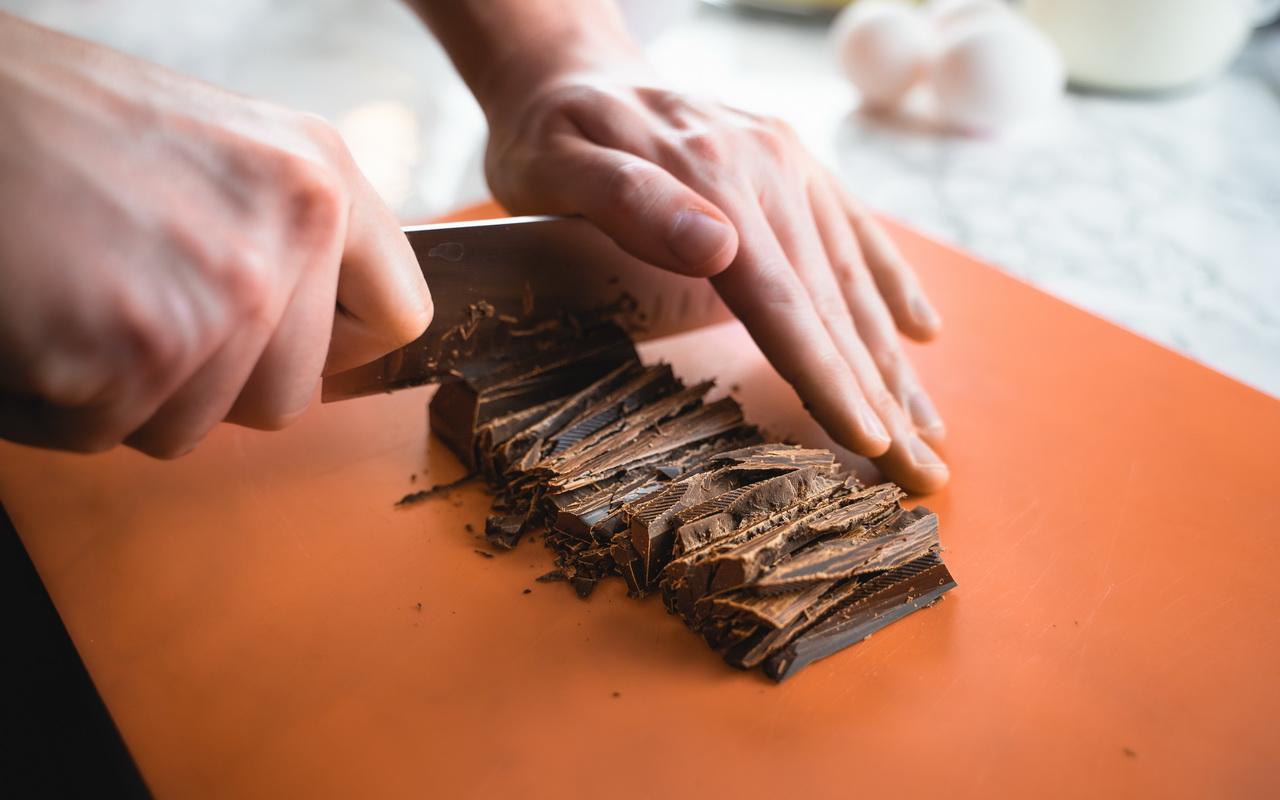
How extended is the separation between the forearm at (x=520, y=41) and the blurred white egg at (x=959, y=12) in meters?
1.71

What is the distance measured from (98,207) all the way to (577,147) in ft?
3.88

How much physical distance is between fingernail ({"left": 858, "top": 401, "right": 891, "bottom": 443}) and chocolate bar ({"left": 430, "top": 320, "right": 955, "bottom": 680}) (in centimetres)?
11

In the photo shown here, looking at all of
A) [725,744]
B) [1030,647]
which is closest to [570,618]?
→ [725,744]

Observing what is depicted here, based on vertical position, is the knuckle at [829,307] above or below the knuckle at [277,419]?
below

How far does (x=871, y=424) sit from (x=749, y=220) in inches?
19.0

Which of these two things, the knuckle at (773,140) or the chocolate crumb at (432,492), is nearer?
the chocolate crumb at (432,492)

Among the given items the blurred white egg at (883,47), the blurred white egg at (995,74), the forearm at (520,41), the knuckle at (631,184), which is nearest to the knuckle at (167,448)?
the knuckle at (631,184)

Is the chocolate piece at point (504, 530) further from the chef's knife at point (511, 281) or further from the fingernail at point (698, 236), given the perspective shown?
the fingernail at point (698, 236)

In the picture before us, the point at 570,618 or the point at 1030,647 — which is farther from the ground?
the point at 570,618

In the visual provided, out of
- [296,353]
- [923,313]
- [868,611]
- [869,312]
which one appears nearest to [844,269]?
[869,312]

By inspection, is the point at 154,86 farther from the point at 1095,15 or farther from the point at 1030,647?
the point at 1095,15

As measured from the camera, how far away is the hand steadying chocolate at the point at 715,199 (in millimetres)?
1904

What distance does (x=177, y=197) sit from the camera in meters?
1.08

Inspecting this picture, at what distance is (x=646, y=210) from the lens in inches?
73.9
